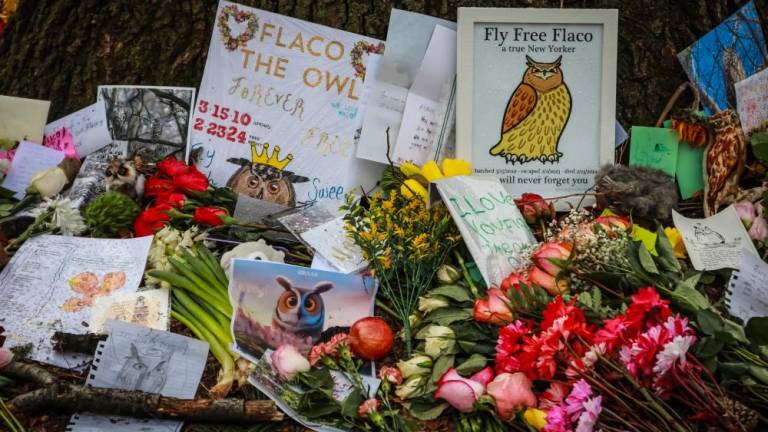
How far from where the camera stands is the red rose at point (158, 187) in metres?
2.64

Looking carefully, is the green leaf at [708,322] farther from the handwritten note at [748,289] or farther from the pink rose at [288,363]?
the pink rose at [288,363]

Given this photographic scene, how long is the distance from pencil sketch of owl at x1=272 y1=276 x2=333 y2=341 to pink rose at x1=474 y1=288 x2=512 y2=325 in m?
0.51

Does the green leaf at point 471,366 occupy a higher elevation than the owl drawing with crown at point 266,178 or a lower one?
lower

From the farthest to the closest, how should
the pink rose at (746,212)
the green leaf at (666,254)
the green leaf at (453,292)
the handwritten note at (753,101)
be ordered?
the handwritten note at (753,101) < the pink rose at (746,212) < the green leaf at (453,292) < the green leaf at (666,254)

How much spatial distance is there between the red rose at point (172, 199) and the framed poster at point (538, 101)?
1044 millimetres

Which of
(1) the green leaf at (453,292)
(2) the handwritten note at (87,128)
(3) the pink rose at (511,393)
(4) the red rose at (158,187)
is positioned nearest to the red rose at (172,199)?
(4) the red rose at (158,187)

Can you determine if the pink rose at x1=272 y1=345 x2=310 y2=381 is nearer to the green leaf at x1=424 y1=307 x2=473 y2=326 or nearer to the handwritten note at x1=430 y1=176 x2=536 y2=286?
the green leaf at x1=424 y1=307 x2=473 y2=326

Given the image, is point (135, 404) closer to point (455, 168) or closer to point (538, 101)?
point (455, 168)

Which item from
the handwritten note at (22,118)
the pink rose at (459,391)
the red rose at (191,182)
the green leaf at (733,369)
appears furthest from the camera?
the handwritten note at (22,118)

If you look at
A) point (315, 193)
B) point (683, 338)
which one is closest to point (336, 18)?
point (315, 193)

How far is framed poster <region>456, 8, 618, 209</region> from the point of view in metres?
2.57

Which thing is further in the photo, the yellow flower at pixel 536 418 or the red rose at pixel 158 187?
the red rose at pixel 158 187

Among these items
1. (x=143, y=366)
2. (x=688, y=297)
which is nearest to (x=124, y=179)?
(x=143, y=366)

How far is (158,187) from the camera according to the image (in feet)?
8.67
